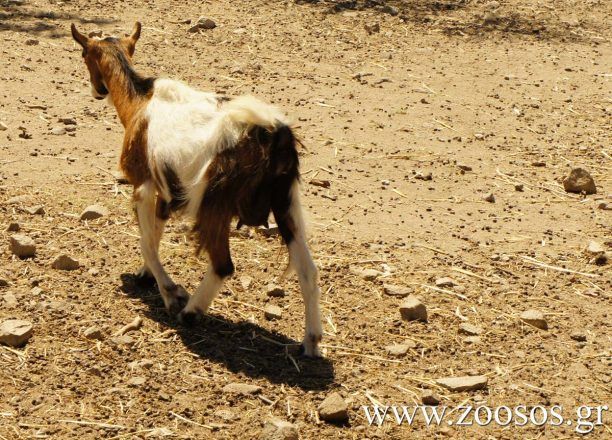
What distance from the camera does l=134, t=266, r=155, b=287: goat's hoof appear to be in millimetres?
5934

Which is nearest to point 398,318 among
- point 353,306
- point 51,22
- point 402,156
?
point 353,306

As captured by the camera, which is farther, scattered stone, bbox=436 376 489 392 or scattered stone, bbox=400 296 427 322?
scattered stone, bbox=400 296 427 322

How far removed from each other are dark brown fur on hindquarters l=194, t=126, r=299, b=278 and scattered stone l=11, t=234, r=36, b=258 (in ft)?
4.39

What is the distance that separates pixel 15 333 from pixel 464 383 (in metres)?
2.35

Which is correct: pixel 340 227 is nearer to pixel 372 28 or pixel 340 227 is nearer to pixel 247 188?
pixel 247 188

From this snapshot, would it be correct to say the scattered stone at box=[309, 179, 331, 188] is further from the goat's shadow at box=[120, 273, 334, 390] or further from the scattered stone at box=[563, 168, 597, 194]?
the goat's shadow at box=[120, 273, 334, 390]

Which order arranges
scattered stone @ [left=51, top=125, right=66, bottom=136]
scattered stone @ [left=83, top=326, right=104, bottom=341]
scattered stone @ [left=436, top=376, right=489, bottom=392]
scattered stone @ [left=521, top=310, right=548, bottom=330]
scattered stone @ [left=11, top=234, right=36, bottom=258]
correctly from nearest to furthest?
1. scattered stone @ [left=436, top=376, right=489, bottom=392]
2. scattered stone @ [left=83, top=326, right=104, bottom=341]
3. scattered stone @ [left=521, top=310, right=548, bottom=330]
4. scattered stone @ [left=11, top=234, right=36, bottom=258]
5. scattered stone @ [left=51, top=125, right=66, bottom=136]

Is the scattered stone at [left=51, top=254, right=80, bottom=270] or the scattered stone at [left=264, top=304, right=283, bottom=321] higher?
the scattered stone at [left=51, top=254, right=80, bottom=270]

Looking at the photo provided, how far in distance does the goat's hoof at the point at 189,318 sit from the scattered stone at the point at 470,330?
1.51 meters

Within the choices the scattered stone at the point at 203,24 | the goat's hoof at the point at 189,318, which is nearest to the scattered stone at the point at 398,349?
the goat's hoof at the point at 189,318

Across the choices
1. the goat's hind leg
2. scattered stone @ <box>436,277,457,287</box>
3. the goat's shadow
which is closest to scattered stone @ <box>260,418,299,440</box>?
the goat's shadow

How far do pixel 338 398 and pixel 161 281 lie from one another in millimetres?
1465

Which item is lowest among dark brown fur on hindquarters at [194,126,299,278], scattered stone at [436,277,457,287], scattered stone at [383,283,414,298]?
scattered stone at [436,277,457,287]

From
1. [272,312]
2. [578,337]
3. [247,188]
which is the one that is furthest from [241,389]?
[578,337]
